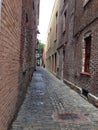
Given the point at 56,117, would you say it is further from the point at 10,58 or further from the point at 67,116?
the point at 10,58

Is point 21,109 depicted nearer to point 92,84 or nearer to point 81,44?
point 92,84

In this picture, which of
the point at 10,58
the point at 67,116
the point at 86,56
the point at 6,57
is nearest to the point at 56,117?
the point at 67,116

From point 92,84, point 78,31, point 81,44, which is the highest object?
point 78,31

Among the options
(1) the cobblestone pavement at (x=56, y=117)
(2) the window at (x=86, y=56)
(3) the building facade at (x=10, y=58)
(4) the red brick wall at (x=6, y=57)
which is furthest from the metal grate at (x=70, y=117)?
(2) the window at (x=86, y=56)

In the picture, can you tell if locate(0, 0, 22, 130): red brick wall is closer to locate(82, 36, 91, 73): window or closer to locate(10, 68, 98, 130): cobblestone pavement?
locate(10, 68, 98, 130): cobblestone pavement

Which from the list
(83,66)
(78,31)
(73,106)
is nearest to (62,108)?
(73,106)

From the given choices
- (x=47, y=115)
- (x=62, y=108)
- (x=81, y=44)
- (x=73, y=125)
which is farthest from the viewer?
(x=81, y=44)

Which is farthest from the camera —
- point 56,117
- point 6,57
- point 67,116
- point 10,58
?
point 67,116

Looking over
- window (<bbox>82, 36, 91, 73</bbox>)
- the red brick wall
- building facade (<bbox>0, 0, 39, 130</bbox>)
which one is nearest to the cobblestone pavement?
building facade (<bbox>0, 0, 39, 130</bbox>)

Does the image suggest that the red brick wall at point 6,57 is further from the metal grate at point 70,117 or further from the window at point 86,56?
the window at point 86,56

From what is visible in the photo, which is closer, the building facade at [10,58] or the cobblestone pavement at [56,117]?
the building facade at [10,58]

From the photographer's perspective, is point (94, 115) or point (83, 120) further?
point (94, 115)

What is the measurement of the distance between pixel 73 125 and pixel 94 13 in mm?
4707

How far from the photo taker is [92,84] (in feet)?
27.1
